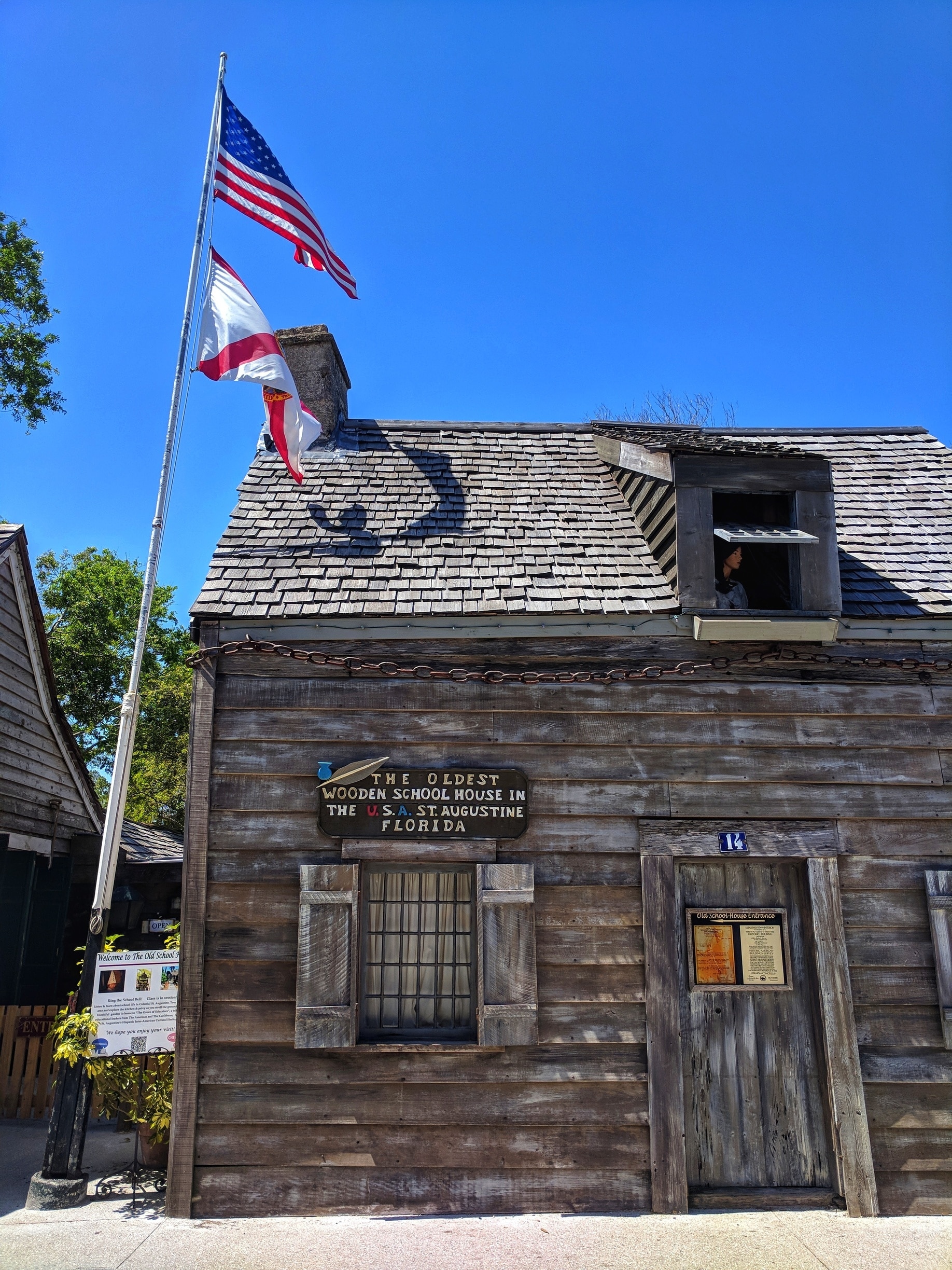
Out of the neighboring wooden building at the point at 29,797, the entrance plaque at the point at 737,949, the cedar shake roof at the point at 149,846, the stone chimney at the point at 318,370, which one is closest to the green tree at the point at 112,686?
the cedar shake roof at the point at 149,846

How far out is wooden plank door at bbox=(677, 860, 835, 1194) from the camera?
5539 millimetres

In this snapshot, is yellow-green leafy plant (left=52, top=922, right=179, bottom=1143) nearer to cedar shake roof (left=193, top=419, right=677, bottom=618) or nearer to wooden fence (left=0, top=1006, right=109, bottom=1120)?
wooden fence (left=0, top=1006, right=109, bottom=1120)

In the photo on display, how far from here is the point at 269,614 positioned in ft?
19.6

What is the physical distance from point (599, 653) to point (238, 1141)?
3938mm

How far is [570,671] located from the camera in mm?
6086

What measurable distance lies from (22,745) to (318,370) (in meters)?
5.66

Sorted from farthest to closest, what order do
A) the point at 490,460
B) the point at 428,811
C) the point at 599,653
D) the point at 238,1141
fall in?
the point at 490,460 < the point at 599,653 < the point at 428,811 < the point at 238,1141

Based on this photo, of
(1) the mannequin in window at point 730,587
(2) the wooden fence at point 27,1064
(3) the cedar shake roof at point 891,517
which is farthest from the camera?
(2) the wooden fence at point 27,1064

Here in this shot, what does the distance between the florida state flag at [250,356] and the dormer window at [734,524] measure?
113 inches

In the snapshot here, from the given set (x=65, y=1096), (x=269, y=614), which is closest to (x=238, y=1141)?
(x=65, y=1096)

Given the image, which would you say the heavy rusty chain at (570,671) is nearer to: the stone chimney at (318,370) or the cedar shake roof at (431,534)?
the cedar shake roof at (431,534)

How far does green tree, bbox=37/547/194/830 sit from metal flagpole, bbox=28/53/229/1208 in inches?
650

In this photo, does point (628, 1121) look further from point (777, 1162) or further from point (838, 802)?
point (838, 802)

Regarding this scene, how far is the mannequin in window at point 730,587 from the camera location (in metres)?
6.64
